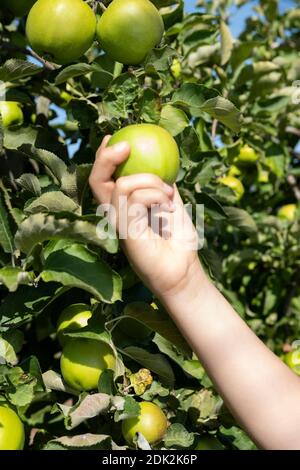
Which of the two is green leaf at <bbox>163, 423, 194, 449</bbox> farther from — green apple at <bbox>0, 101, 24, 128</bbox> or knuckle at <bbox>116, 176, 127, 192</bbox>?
green apple at <bbox>0, 101, 24, 128</bbox>

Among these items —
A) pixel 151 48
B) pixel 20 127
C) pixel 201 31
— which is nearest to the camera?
pixel 151 48

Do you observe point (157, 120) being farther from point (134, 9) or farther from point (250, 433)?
point (250, 433)

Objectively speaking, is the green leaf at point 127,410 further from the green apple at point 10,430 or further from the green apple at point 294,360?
the green apple at point 294,360

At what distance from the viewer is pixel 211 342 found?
2.67 feet

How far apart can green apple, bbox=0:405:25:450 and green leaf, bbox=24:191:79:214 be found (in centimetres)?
27

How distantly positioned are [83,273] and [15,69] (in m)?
0.36

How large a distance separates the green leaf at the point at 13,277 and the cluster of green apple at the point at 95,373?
0.11 m

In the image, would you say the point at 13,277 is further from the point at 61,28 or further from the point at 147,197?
the point at 61,28

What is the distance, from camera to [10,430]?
2.64ft

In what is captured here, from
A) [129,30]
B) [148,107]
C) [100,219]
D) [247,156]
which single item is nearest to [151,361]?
[100,219]

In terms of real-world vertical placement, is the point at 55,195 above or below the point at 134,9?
below

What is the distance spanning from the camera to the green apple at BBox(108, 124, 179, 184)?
77cm

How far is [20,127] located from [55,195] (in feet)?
0.83
